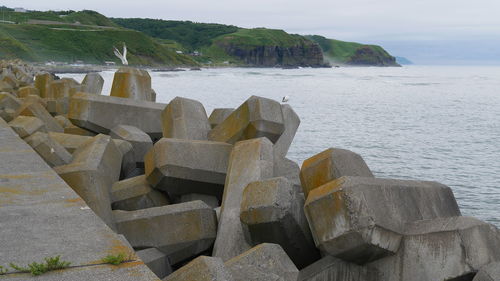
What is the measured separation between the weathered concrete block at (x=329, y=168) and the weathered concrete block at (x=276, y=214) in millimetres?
138

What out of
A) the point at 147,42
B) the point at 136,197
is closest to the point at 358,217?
the point at 136,197

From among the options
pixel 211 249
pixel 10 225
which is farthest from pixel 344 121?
pixel 10 225

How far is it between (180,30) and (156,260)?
16918cm

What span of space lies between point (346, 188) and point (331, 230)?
26 cm

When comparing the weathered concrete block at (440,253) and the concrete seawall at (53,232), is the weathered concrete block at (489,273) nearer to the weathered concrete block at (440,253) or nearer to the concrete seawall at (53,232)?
the weathered concrete block at (440,253)

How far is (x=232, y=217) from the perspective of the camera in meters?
4.21

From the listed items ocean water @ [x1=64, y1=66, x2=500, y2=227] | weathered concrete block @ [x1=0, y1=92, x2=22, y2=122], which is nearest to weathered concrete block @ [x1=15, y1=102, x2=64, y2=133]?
weathered concrete block @ [x1=0, y1=92, x2=22, y2=122]

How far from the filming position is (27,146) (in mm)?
4934

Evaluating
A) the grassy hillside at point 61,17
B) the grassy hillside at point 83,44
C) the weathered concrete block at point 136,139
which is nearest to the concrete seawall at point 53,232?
the weathered concrete block at point 136,139

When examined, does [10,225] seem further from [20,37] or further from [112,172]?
[20,37]

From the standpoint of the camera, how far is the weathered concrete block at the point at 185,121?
19.7 feet

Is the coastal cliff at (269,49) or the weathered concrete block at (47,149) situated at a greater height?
the weathered concrete block at (47,149)

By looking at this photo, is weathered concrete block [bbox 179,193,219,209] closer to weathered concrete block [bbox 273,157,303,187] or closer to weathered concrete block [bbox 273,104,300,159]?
weathered concrete block [bbox 273,157,303,187]

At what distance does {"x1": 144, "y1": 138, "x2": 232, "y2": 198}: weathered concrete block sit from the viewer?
491cm
